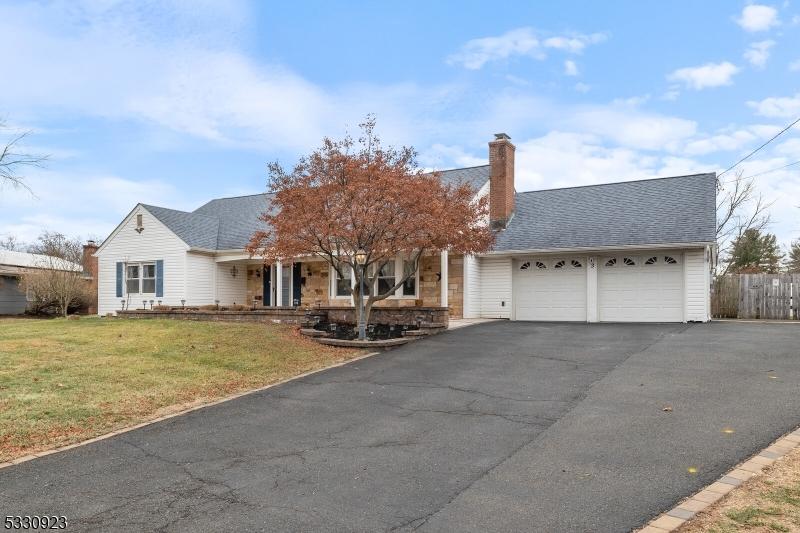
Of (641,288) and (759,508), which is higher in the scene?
(641,288)

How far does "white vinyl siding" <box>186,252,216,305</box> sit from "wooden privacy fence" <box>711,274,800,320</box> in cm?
2009

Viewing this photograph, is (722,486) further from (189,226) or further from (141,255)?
(141,255)

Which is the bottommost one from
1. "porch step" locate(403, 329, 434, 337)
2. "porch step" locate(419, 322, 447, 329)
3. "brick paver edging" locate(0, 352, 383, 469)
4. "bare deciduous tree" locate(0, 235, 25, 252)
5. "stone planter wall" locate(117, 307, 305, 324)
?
"brick paver edging" locate(0, 352, 383, 469)

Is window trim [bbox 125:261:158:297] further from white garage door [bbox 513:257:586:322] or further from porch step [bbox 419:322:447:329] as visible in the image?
white garage door [bbox 513:257:586:322]

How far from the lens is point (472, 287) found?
67.9 feet

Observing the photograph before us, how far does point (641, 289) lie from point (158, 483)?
17161 mm

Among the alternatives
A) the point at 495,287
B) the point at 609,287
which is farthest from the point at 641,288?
the point at 495,287

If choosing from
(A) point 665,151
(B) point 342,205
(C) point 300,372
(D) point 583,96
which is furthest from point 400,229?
(A) point 665,151

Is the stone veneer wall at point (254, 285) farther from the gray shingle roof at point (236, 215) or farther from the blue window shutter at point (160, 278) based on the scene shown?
the blue window shutter at point (160, 278)

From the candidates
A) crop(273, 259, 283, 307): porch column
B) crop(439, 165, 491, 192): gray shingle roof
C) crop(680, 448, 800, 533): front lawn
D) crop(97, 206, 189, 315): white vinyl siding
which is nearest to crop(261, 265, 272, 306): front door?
crop(273, 259, 283, 307): porch column

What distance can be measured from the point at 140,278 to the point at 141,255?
99 cm

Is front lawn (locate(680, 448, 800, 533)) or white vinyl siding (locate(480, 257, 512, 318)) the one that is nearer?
front lawn (locate(680, 448, 800, 533))

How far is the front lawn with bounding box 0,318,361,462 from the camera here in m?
7.22

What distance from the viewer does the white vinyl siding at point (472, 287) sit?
2033 centimetres
